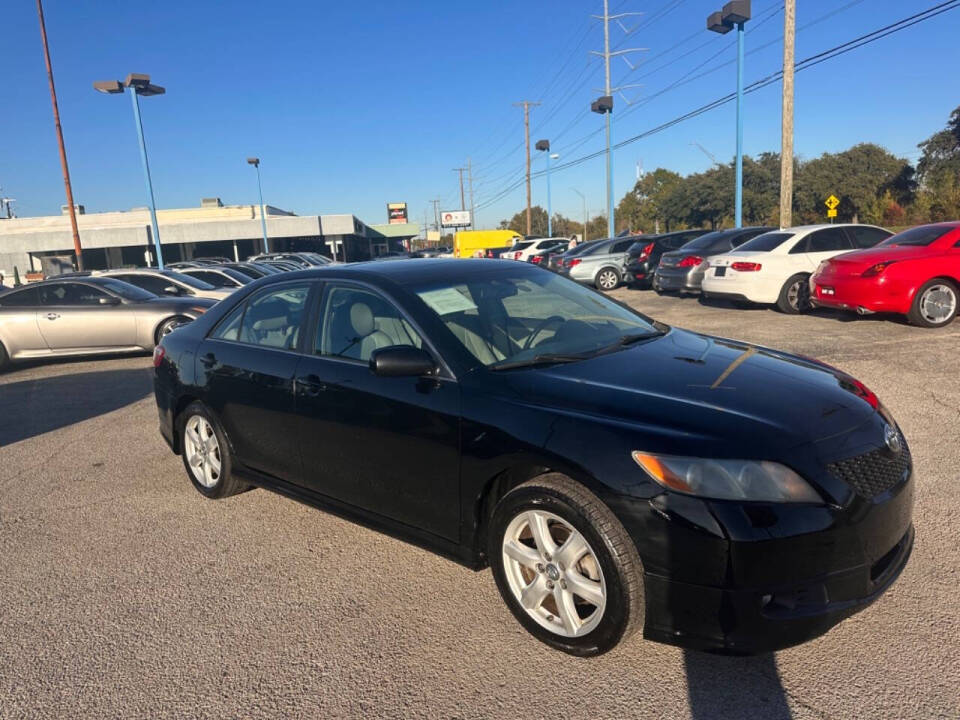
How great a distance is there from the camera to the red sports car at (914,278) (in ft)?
28.9

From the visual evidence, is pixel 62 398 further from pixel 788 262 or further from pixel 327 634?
pixel 788 262

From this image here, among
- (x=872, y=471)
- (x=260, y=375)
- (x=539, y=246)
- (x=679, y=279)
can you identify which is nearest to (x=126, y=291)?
(x=260, y=375)

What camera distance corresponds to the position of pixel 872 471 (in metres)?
2.63

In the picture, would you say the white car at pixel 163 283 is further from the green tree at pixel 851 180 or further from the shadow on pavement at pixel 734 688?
the green tree at pixel 851 180

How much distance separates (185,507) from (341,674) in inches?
91.1

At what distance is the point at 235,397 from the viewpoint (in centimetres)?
424

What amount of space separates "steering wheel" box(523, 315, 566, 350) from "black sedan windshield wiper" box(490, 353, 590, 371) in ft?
0.50

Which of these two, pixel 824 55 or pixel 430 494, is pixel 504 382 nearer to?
pixel 430 494

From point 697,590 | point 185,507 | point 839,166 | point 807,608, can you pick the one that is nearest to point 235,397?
point 185,507

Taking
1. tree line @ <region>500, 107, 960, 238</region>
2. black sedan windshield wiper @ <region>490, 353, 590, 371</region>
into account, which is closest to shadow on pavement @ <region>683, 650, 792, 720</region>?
black sedan windshield wiper @ <region>490, 353, 590, 371</region>

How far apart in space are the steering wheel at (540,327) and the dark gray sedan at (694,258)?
Result: 10483 millimetres

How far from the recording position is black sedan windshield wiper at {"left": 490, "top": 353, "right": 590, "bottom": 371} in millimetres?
3180

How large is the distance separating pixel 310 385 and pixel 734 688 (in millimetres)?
2446

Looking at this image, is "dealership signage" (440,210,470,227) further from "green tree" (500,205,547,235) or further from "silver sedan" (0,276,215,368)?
"silver sedan" (0,276,215,368)
